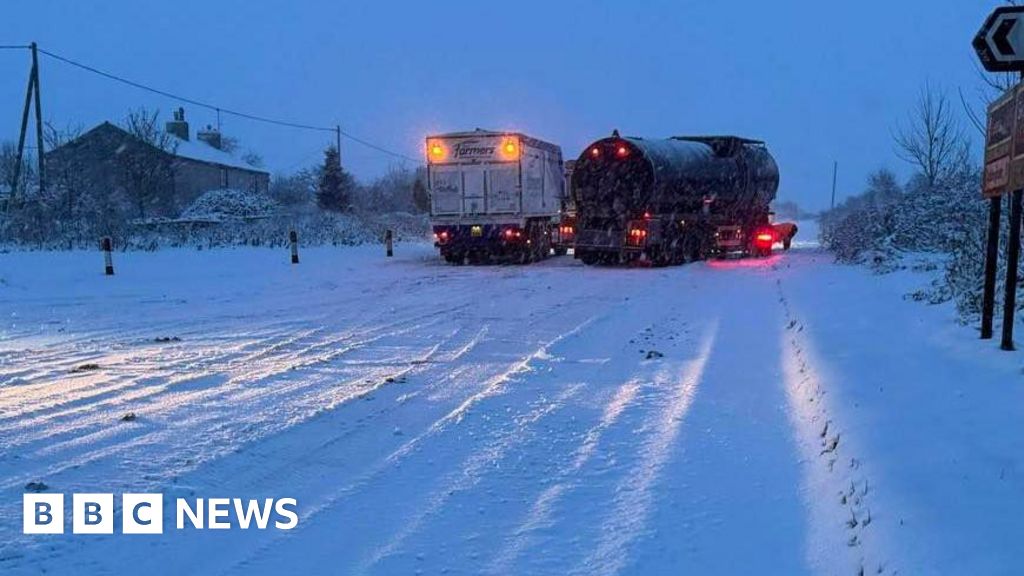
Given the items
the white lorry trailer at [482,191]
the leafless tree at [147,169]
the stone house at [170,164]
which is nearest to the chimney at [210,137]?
the stone house at [170,164]

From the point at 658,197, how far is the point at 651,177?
62 cm

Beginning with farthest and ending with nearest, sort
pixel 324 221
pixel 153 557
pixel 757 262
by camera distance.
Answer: pixel 324 221 → pixel 757 262 → pixel 153 557

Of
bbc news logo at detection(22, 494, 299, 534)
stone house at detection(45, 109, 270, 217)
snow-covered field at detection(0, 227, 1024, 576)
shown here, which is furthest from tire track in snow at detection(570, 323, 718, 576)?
stone house at detection(45, 109, 270, 217)

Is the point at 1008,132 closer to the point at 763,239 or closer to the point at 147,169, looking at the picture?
the point at 763,239

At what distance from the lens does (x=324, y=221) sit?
38.1 meters

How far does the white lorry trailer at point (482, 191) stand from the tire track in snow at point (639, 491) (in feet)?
54.0

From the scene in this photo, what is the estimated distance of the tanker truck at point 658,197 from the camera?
2234 cm

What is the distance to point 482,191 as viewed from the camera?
77.7 ft

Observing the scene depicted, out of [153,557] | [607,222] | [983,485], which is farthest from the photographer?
[607,222]

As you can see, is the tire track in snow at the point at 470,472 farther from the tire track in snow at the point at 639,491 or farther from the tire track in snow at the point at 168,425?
the tire track in snow at the point at 168,425

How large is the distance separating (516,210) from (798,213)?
136411mm

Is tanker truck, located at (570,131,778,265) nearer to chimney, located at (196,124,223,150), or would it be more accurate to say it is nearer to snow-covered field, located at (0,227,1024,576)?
snow-covered field, located at (0,227,1024,576)

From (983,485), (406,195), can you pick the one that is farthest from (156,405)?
(406,195)

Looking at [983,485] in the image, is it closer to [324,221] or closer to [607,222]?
[607,222]
